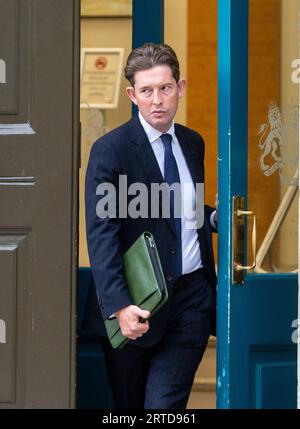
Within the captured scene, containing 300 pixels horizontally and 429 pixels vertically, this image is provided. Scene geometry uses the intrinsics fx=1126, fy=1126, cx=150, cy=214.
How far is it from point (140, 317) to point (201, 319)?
1.10ft

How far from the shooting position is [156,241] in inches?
163

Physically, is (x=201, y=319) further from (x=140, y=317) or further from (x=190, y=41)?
(x=190, y=41)

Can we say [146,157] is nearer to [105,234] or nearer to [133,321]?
[105,234]

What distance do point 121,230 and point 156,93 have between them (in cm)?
52

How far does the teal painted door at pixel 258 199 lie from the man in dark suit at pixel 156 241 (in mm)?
112

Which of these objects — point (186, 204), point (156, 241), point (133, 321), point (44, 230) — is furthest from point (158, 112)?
point (133, 321)

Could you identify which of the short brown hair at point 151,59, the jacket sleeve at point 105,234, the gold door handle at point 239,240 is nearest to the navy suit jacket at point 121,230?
the jacket sleeve at point 105,234

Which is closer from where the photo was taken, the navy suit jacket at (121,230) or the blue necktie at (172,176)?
the navy suit jacket at (121,230)

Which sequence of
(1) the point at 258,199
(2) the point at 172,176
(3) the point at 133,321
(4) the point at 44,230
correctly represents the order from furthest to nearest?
(1) the point at 258,199 < (2) the point at 172,176 < (4) the point at 44,230 < (3) the point at 133,321

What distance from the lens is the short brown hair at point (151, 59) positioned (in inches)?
162

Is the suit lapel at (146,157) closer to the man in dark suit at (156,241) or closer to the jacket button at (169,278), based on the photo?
Answer: the man in dark suit at (156,241)

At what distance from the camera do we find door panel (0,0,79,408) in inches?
160

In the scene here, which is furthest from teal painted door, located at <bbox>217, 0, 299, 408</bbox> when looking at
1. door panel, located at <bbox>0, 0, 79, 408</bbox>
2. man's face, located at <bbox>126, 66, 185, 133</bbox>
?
door panel, located at <bbox>0, 0, 79, 408</bbox>
